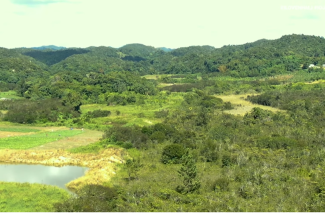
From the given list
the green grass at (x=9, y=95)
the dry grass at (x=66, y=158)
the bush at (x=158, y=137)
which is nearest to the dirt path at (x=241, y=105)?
the bush at (x=158, y=137)

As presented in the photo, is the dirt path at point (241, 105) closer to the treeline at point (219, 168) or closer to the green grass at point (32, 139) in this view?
the treeline at point (219, 168)

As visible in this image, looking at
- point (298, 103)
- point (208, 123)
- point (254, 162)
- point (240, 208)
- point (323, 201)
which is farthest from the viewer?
point (298, 103)

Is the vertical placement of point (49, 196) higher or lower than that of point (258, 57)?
lower

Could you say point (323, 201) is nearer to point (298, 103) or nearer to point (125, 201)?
point (125, 201)

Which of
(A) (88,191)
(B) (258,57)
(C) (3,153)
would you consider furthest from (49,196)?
(B) (258,57)

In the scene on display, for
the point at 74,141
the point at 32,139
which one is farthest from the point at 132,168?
the point at 32,139

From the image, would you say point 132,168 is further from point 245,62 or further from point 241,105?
point 245,62
